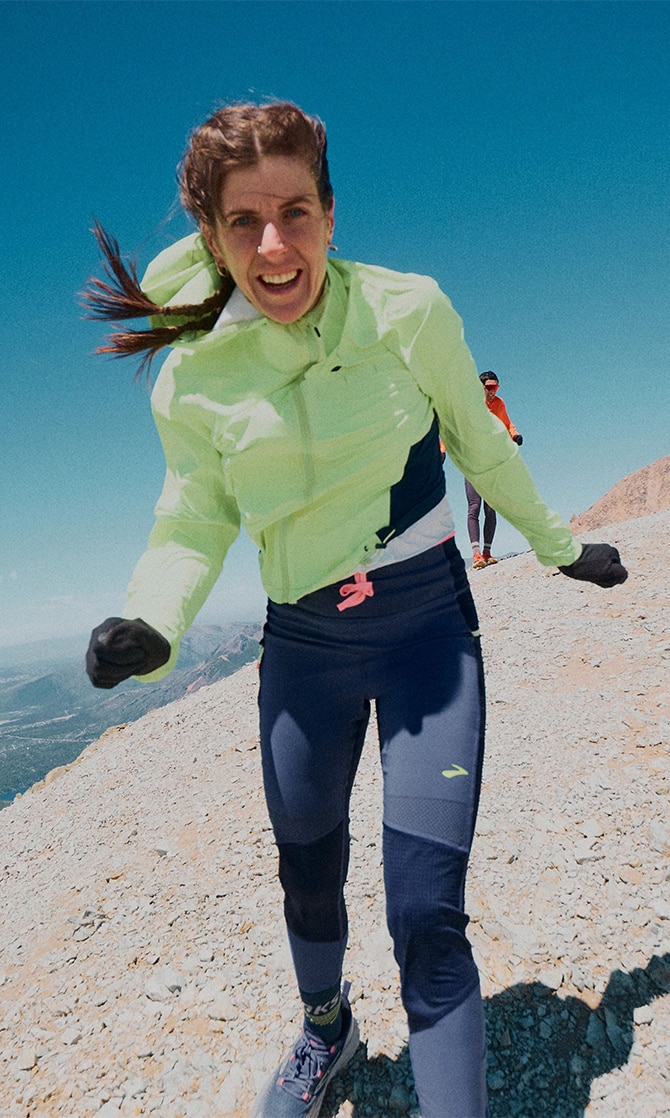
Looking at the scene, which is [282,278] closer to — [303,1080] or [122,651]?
[122,651]

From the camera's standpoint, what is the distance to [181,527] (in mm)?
2250

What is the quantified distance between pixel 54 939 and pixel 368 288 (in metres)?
4.91

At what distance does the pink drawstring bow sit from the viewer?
2145 millimetres

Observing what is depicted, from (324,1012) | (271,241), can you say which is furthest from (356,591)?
(324,1012)

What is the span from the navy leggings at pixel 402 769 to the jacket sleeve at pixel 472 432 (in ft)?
1.00

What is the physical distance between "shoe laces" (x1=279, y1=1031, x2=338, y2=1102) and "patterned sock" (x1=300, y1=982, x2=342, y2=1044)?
0.13ft

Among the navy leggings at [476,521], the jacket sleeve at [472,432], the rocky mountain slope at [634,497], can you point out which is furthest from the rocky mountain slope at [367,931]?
the rocky mountain slope at [634,497]

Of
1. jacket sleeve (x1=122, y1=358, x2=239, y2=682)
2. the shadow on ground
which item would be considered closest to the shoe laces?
the shadow on ground

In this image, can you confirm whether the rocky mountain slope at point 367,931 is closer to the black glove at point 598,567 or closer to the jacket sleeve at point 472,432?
the black glove at point 598,567

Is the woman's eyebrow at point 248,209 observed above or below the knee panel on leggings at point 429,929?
above

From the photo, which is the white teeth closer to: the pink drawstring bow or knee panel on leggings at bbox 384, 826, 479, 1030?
the pink drawstring bow

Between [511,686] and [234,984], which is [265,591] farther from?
[511,686]

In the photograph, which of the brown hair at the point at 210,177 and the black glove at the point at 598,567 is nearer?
the brown hair at the point at 210,177

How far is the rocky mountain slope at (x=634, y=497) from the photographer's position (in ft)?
195
